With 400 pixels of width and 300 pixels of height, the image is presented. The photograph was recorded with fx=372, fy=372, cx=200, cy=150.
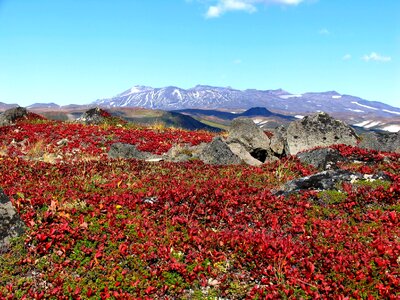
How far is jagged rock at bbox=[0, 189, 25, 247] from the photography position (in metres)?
10.4

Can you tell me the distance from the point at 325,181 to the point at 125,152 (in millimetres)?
18332

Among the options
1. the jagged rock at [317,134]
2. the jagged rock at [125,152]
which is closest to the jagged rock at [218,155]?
the jagged rock at [125,152]

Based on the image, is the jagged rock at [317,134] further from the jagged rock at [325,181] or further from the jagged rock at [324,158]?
the jagged rock at [325,181]

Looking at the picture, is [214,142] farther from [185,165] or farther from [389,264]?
[389,264]

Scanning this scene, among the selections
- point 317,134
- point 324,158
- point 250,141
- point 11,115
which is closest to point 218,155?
point 250,141

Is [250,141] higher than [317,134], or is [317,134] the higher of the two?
[317,134]

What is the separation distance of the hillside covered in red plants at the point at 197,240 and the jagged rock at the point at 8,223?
1.05 feet

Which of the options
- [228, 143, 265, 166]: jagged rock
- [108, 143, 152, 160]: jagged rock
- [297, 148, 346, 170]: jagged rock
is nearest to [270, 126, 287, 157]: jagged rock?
[228, 143, 265, 166]: jagged rock

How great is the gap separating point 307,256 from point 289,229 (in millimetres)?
1662

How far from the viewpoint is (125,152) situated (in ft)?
98.2

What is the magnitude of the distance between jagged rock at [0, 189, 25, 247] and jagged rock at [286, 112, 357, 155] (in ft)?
84.3

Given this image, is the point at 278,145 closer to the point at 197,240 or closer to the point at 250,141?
the point at 250,141

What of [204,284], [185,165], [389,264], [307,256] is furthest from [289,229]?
[185,165]

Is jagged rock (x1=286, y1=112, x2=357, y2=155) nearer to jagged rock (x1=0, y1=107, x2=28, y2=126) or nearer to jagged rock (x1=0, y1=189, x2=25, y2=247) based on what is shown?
jagged rock (x1=0, y1=189, x2=25, y2=247)
